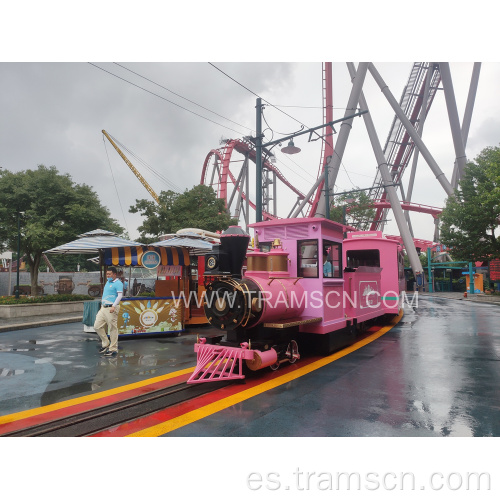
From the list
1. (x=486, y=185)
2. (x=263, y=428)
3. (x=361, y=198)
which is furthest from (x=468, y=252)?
(x=263, y=428)

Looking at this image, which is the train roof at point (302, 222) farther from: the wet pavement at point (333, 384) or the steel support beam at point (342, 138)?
the steel support beam at point (342, 138)

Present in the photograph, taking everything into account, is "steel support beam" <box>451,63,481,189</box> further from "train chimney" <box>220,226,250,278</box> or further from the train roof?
"train chimney" <box>220,226,250,278</box>

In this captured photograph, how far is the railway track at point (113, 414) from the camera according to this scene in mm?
3578

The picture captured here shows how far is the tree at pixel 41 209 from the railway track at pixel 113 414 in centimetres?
1572

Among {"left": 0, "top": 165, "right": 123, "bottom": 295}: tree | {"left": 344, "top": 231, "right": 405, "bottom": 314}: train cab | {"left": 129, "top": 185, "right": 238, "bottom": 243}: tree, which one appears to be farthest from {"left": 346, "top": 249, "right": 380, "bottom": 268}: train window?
{"left": 0, "top": 165, "right": 123, "bottom": 295}: tree

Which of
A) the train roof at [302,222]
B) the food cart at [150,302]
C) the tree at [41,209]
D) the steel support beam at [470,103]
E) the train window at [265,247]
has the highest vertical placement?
the steel support beam at [470,103]

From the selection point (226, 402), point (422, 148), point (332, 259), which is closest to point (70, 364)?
point (226, 402)

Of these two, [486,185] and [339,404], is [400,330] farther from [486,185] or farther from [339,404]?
[486,185]

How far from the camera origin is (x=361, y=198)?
35.6 meters

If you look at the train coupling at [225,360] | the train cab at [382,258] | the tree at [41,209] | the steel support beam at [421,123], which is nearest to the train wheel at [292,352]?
the train coupling at [225,360]

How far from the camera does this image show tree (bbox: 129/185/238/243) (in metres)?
22.2

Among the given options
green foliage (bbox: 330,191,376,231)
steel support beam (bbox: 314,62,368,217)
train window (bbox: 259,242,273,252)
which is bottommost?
train window (bbox: 259,242,273,252)
